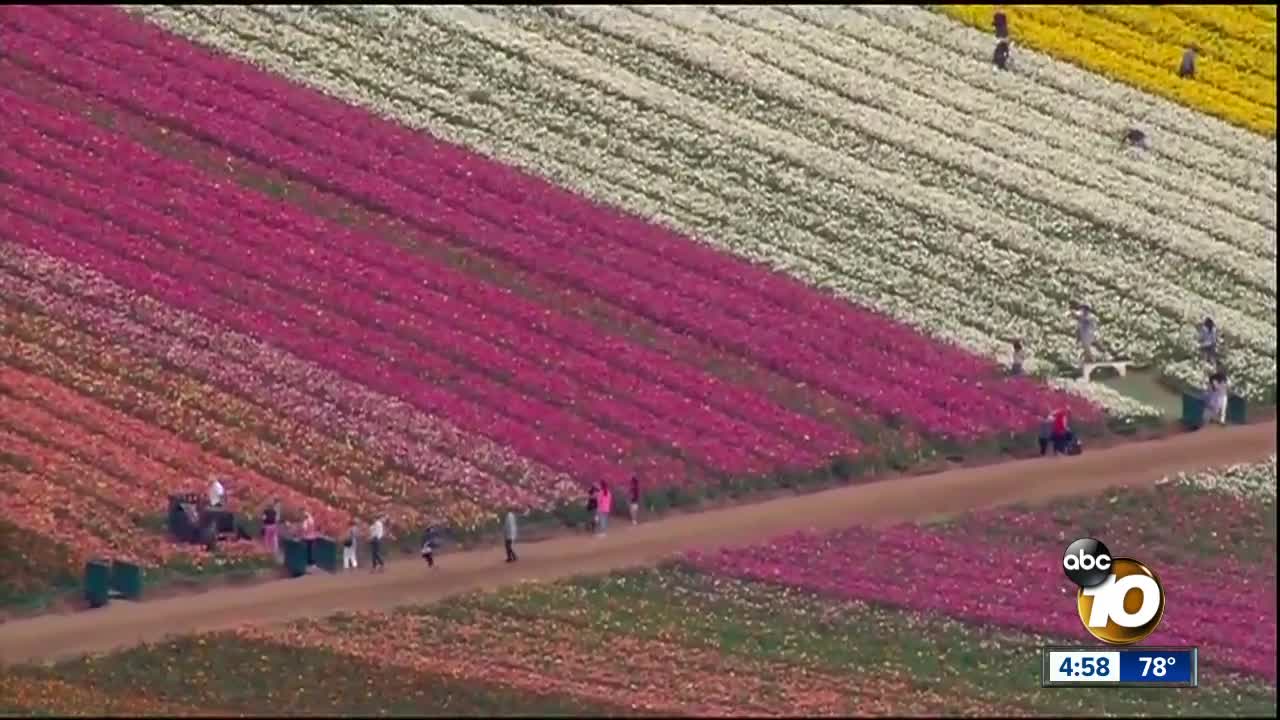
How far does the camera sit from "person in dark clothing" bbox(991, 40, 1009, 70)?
9125cm

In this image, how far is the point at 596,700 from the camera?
5859 cm

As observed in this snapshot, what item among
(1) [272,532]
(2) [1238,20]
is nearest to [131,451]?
(1) [272,532]

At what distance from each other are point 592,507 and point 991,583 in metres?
7.35

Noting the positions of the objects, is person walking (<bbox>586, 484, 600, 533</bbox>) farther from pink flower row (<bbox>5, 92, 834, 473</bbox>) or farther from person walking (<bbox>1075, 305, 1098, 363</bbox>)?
person walking (<bbox>1075, 305, 1098, 363</bbox>)

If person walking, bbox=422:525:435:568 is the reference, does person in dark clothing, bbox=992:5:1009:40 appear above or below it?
above

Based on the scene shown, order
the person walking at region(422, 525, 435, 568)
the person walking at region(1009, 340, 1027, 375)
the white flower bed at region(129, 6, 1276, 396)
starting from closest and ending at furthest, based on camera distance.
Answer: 1. the person walking at region(422, 525, 435, 568)
2. the person walking at region(1009, 340, 1027, 375)
3. the white flower bed at region(129, 6, 1276, 396)

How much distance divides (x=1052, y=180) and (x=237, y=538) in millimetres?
22937

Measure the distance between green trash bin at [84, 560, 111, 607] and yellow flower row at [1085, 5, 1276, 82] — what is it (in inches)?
1322

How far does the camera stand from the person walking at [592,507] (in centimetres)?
6975

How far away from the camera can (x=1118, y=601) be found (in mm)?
59875

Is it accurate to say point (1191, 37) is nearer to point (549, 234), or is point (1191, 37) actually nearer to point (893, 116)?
point (893, 116)

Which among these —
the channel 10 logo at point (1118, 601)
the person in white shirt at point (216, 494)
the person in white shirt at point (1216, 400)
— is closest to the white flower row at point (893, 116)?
the person in white shirt at point (1216, 400)

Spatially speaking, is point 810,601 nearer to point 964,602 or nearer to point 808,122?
point 964,602
